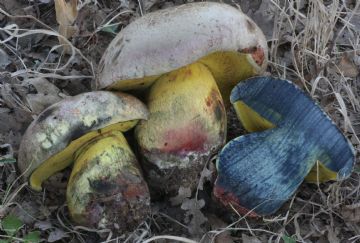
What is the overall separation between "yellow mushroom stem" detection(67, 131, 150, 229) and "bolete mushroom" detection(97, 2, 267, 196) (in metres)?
0.13

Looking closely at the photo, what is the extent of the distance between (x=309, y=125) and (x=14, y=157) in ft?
3.41

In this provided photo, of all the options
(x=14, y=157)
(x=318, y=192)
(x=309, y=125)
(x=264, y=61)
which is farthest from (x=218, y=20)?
(x=14, y=157)

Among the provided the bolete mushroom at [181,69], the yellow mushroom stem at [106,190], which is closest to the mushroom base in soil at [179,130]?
the bolete mushroom at [181,69]

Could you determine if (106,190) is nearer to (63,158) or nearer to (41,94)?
(63,158)

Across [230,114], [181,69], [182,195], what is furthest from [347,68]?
[182,195]

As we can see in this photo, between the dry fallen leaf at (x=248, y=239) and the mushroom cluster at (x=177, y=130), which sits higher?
the mushroom cluster at (x=177, y=130)

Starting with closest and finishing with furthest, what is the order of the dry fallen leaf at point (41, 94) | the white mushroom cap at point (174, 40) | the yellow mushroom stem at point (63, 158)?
the white mushroom cap at point (174, 40)
the yellow mushroom stem at point (63, 158)
the dry fallen leaf at point (41, 94)

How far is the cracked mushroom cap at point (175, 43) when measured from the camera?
5.48ft

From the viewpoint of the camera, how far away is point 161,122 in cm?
186

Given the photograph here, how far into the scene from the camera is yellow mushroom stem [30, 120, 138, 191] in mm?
1775

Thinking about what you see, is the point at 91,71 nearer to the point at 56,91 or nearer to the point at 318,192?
the point at 56,91

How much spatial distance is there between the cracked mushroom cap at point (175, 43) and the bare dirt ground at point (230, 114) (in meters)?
0.39

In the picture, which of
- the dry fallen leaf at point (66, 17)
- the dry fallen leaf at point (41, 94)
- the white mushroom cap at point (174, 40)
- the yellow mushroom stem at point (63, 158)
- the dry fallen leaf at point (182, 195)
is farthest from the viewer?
the dry fallen leaf at point (66, 17)

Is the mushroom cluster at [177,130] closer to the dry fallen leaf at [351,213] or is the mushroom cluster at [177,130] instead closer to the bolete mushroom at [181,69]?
the bolete mushroom at [181,69]
